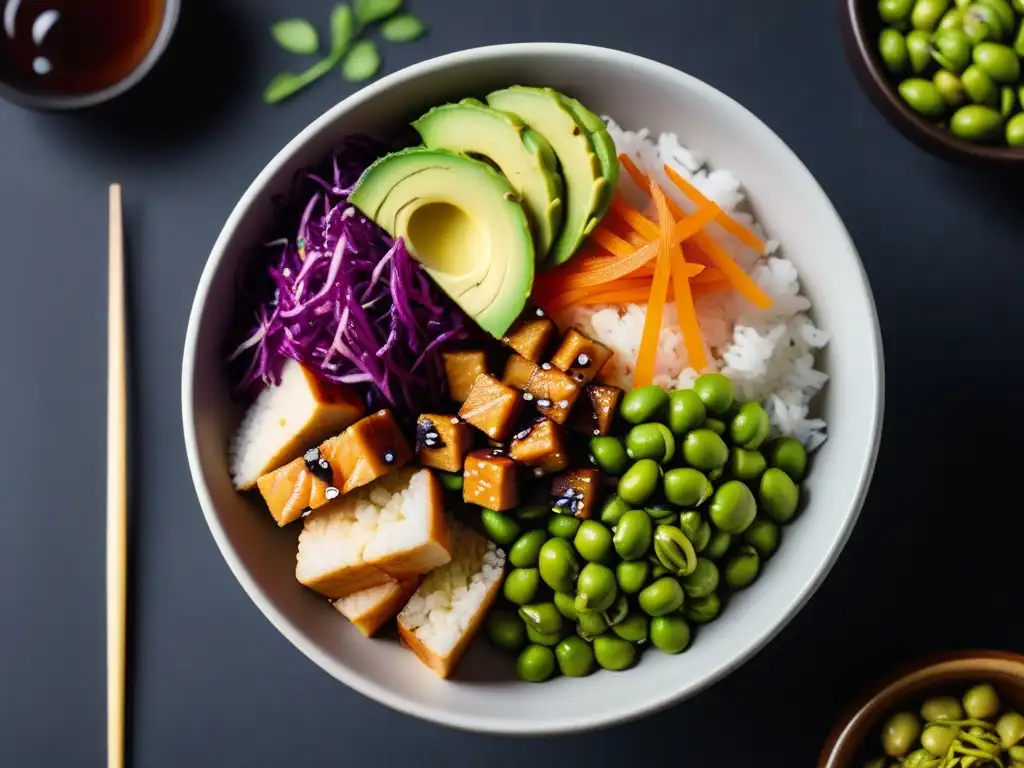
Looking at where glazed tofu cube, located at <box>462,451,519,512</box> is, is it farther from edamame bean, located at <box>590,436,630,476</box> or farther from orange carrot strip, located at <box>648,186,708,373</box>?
orange carrot strip, located at <box>648,186,708,373</box>

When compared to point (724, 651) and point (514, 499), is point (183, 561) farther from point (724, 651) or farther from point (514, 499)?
point (724, 651)

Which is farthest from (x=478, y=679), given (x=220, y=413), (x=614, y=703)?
(x=220, y=413)

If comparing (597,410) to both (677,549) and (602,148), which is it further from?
(602,148)

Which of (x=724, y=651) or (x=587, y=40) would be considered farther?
(x=587, y=40)

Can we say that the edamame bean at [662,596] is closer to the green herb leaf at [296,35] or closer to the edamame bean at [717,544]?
the edamame bean at [717,544]

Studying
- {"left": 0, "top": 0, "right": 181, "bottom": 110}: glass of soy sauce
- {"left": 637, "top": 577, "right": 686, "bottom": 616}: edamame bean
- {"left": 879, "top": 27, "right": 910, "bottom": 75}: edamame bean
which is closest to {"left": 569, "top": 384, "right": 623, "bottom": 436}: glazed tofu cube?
{"left": 637, "top": 577, "right": 686, "bottom": 616}: edamame bean

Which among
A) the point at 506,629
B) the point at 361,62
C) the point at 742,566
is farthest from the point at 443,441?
the point at 361,62

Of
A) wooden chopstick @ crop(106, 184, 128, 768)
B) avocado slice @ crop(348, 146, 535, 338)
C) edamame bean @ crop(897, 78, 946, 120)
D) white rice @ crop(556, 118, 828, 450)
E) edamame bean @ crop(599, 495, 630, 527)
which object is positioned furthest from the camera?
wooden chopstick @ crop(106, 184, 128, 768)
